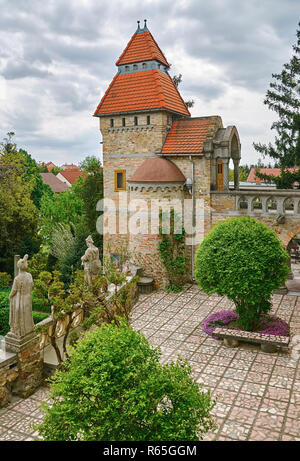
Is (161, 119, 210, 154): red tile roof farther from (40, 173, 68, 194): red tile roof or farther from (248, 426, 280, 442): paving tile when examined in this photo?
(40, 173, 68, 194): red tile roof

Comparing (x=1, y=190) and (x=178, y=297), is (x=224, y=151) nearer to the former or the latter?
(x=178, y=297)

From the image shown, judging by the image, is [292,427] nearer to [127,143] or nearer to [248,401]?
[248,401]

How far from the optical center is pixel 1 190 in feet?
78.7

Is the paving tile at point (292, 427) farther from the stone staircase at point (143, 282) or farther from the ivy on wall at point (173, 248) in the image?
the stone staircase at point (143, 282)

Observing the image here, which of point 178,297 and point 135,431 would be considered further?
point 178,297

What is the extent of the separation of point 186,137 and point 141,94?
10.8ft

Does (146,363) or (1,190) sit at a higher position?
(1,190)

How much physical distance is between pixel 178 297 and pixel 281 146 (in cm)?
1192

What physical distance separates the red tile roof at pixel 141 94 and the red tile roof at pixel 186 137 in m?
0.99

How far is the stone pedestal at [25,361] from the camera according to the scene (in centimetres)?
905

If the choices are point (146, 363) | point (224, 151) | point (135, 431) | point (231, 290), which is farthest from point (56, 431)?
point (224, 151)

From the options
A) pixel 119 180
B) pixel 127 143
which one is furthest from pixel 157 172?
pixel 119 180

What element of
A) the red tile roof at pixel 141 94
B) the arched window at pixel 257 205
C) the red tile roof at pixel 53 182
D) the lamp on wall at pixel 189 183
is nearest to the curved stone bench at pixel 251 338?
the arched window at pixel 257 205

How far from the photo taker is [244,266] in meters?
11.0
